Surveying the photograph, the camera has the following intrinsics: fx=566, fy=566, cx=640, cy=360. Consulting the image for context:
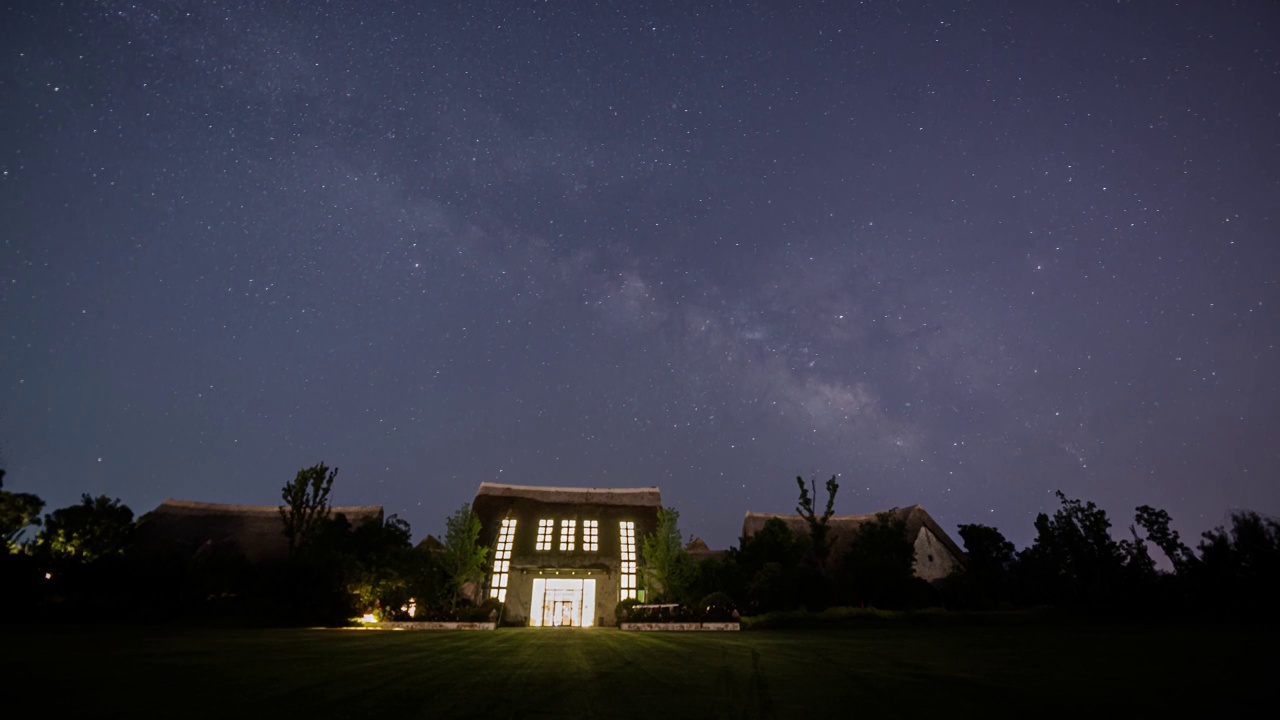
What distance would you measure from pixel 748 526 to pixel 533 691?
119 ft

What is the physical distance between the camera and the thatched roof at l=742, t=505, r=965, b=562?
37.6m

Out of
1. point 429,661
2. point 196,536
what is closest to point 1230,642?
point 429,661

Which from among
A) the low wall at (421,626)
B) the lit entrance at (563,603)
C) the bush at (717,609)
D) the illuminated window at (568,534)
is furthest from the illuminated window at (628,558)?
the low wall at (421,626)

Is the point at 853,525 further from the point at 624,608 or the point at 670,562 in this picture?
the point at 624,608

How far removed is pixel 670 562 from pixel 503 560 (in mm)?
12252

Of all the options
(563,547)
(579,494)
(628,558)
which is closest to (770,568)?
(628,558)

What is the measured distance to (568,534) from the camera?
36.8 m

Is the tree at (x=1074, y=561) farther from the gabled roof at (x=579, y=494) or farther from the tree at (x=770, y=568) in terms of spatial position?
the gabled roof at (x=579, y=494)

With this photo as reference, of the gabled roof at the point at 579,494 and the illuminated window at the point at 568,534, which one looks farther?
the gabled roof at the point at 579,494

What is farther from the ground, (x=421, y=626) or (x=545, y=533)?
(x=545, y=533)

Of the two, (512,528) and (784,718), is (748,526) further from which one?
(784,718)

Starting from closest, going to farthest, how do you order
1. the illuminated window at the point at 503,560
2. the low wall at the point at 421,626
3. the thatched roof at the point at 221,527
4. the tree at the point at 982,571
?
the low wall at the point at 421,626, the tree at the point at 982,571, the illuminated window at the point at 503,560, the thatched roof at the point at 221,527

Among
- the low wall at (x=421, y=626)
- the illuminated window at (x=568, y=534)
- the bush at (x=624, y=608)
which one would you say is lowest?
the low wall at (x=421, y=626)

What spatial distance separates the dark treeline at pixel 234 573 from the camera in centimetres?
2142
